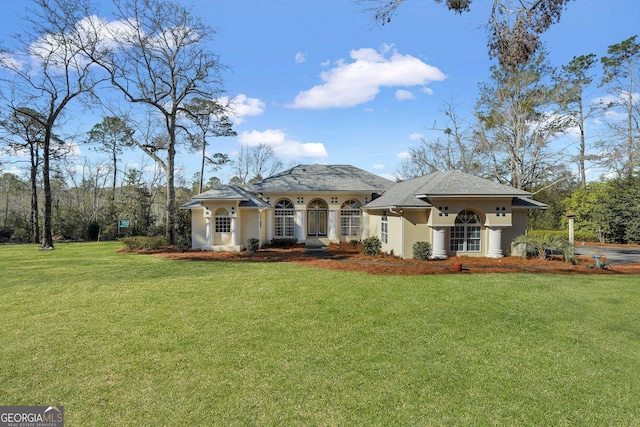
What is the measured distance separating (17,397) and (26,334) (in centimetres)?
251

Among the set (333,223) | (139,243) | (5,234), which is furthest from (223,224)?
(5,234)

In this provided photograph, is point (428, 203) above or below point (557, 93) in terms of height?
below

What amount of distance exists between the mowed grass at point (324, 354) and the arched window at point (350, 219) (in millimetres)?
11954

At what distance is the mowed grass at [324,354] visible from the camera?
344 cm

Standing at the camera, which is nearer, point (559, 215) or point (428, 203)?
point (428, 203)

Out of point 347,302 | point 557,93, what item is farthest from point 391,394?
point 557,93

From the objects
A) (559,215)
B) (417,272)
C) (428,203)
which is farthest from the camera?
(559,215)

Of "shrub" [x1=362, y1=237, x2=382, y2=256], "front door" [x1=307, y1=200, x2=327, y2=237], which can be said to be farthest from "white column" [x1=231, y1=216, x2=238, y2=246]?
"shrub" [x1=362, y1=237, x2=382, y2=256]

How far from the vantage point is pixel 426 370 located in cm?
428

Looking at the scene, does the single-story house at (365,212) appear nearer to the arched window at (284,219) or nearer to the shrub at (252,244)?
the arched window at (284,219)

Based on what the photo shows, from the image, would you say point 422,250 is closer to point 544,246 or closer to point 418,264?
point 418,264

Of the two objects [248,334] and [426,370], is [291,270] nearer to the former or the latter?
[248,334]

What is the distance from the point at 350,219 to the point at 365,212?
130cm

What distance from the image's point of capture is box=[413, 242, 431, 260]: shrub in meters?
14.3
